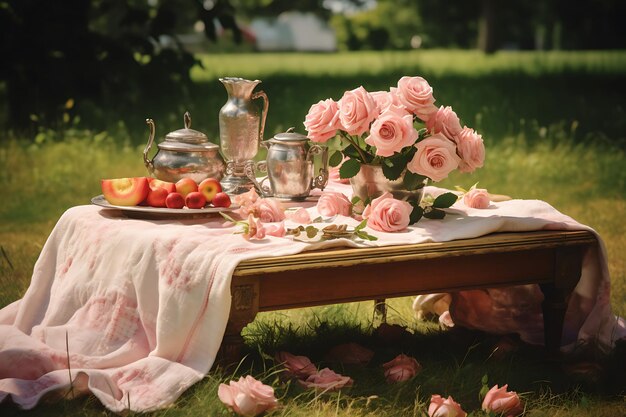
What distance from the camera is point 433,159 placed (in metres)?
3.90

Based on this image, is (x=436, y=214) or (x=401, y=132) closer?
(x=401, y=132)

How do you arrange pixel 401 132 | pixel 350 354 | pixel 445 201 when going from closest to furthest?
pixel 401 132
pixel 445 201
pixel 350 354

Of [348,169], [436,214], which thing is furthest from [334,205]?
[436,214]

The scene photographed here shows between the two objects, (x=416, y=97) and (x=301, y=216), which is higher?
(x=416, y=97)

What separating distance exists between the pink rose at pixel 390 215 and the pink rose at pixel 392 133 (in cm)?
20

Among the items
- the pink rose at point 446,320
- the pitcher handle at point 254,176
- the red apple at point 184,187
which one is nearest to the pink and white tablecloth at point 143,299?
the red apple at point 184,187

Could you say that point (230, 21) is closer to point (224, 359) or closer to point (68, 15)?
point (68, 15)

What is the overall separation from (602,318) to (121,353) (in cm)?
200

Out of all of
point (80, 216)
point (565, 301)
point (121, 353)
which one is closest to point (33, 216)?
point (80, 216)

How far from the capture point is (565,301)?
4.22m

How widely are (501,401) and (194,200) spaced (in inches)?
54.9

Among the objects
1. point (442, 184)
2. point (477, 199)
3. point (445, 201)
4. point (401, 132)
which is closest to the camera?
point (401, 132)

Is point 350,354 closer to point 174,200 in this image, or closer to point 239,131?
point 174,200

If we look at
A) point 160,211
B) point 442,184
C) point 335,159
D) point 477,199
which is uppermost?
point 335,159
